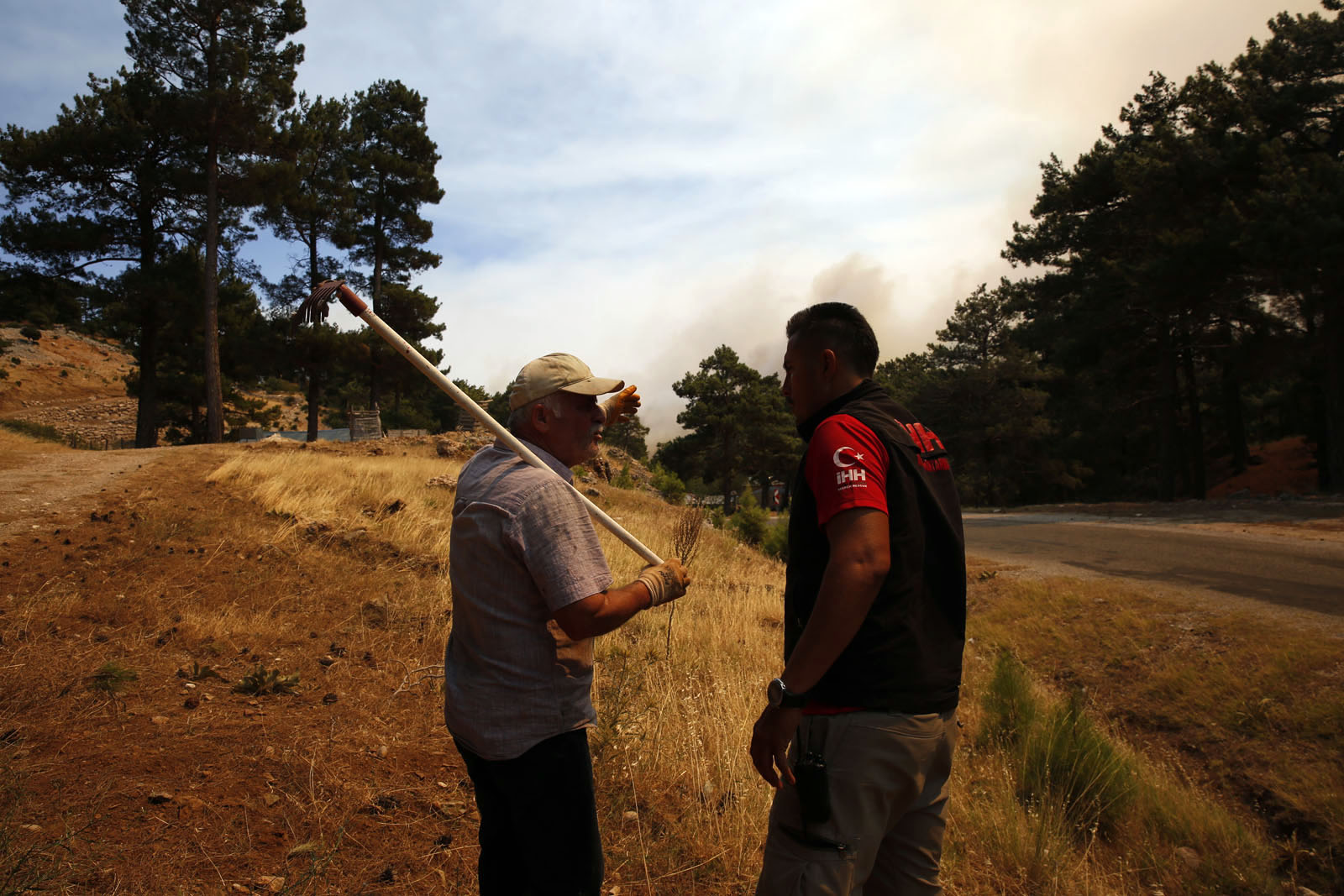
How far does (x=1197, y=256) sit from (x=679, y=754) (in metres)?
22.4

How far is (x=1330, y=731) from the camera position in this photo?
5324mm

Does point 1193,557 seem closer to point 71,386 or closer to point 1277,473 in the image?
point 1277,473

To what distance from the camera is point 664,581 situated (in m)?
2.41

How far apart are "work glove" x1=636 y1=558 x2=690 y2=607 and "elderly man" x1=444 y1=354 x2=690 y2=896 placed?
10cm

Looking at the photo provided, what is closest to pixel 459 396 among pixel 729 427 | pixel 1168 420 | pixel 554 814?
pixel 554 814

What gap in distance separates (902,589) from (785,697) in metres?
0.43

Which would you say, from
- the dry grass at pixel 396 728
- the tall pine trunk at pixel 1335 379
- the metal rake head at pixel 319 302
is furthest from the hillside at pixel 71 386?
the tall pine trunk at pixel 1335 379

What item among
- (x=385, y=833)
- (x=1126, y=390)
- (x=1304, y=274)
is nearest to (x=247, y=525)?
(x=385, y=833)

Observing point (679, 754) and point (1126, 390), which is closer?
point (679, 754)

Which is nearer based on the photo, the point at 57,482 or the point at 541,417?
the point at 541,417

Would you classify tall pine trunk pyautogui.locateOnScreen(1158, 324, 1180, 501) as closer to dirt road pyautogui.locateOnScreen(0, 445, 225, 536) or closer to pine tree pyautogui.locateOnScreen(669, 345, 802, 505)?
pine tree pyautogui.locateOnScreen(669, 345, 802, 505)

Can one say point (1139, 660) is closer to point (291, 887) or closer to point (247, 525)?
point (291, 887)

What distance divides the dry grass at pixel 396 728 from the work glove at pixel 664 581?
5.02 feet

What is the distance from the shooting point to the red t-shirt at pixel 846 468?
2006 mm
